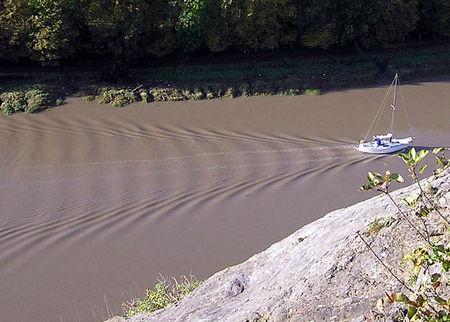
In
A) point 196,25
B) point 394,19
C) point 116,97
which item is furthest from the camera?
point 394,19

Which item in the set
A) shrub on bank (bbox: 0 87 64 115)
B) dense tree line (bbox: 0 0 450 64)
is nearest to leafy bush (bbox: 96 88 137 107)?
dense tree line (bbox: 0 0 450 64)

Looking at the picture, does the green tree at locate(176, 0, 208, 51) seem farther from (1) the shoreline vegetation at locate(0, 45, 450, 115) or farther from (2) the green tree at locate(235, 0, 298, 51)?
(2) the green tree at locate(235, 0, 298, 51)

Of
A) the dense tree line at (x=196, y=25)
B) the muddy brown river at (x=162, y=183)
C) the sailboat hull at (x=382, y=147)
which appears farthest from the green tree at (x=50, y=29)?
the sailboat hull at (x=382, y=147)

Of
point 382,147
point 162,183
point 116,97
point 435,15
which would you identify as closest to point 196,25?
point 116,97

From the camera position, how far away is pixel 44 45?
19891 mm

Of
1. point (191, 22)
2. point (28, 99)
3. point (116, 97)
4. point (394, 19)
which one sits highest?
point (191, 22)

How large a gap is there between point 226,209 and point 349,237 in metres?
7.99

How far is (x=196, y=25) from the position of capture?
71.4 feet

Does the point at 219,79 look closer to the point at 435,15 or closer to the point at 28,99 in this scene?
the point at 28,99

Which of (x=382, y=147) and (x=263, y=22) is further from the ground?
(x=263, y=22)

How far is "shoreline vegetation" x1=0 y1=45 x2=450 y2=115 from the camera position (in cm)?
2050

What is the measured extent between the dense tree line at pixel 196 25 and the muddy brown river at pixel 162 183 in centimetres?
242

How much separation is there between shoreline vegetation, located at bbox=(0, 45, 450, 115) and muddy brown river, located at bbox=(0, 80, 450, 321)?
0.59 meters

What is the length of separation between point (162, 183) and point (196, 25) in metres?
8.76
